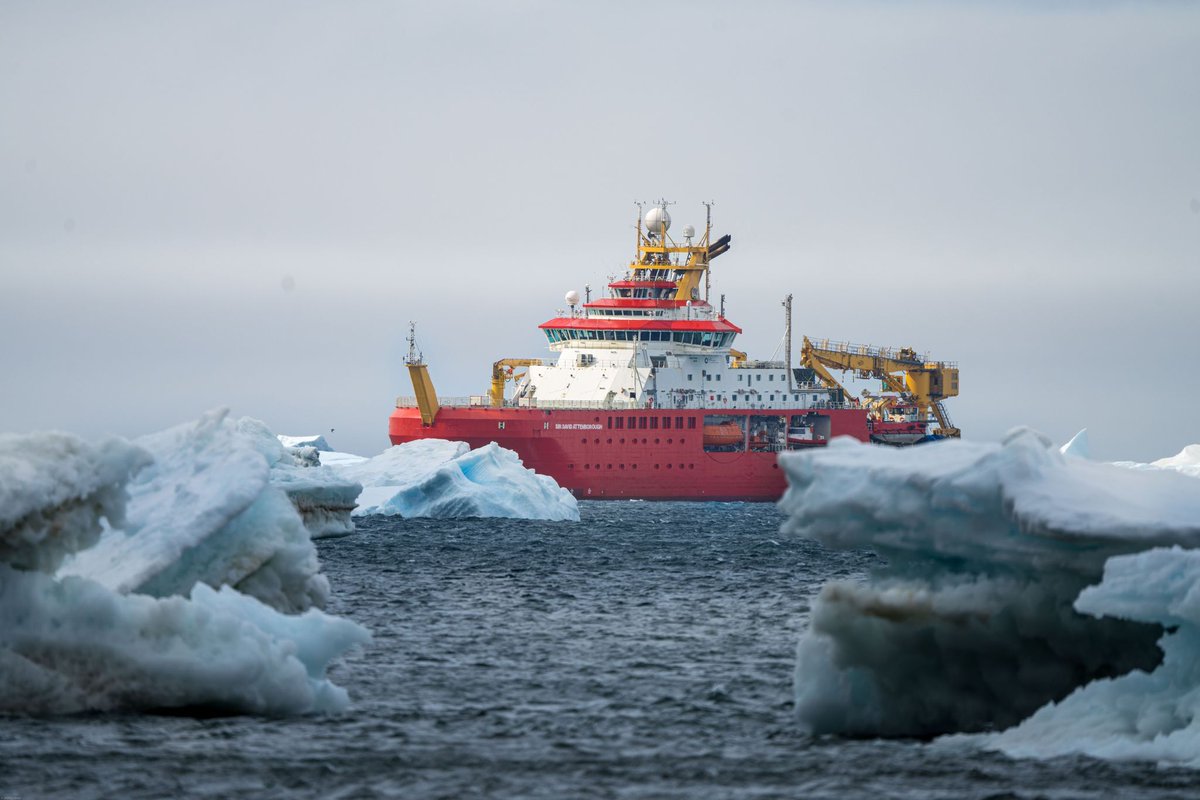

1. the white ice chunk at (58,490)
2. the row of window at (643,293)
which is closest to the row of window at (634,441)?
the row of window at (643,293)

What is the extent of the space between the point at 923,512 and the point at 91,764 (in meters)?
7.08

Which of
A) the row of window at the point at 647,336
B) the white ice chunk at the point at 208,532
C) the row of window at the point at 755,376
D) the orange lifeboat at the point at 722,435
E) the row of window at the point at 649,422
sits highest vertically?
the row of window at the point at 647,336

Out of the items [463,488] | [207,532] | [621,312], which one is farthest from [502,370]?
[207,532]

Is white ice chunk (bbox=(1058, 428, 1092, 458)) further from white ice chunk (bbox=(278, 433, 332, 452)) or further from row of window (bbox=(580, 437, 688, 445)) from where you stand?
white ice chunk (bbox=(278, 433, 332, 452))

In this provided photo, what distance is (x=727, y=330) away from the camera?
73625 millimetres

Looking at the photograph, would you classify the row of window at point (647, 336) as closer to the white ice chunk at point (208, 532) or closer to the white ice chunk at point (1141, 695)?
the white ice chunk at point (208, 532)

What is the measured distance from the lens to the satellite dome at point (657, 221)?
7625 cm

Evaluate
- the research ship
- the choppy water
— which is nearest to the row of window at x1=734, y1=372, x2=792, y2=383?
the research ship

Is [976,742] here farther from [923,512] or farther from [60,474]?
[60,474]

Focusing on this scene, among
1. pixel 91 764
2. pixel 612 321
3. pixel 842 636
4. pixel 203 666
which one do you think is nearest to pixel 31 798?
pixel 91 764

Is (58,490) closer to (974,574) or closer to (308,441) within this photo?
(974,574)

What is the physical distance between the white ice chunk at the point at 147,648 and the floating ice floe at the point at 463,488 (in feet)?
123

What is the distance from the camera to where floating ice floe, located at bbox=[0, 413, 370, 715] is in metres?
15.6

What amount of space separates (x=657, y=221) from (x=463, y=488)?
24.8m
